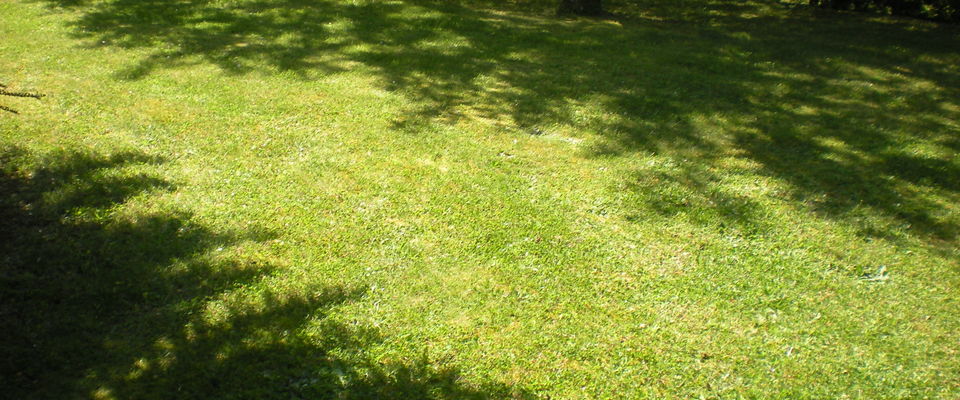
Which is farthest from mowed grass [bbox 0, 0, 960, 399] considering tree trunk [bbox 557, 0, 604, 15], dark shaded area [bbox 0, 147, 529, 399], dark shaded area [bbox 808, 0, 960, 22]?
dark shaded area [bbox 808, 0, 960, 22]

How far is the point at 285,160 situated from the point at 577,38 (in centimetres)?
633

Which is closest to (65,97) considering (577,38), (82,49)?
(82,49)

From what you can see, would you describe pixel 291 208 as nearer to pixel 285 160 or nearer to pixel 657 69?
pixel 285 160

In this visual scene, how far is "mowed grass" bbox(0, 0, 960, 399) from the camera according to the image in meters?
4.02

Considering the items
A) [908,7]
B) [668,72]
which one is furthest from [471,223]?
[908,7]

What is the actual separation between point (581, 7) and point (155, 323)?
10660 mm

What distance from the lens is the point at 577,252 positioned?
5.17 m

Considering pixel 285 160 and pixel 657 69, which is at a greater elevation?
pixel 657 69

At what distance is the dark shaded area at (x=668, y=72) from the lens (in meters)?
6.61

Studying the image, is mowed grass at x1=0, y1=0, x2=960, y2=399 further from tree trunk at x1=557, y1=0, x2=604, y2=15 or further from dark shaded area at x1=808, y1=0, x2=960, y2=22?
dark shaded area at x1=808, y1=0, x2=960, y2=22

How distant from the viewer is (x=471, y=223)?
552 cm

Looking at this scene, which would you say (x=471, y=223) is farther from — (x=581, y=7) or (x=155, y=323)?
(x=581, y=7)

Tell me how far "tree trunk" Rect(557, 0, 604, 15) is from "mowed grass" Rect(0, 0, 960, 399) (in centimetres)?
311

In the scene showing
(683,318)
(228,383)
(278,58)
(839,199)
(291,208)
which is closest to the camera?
(228,383)
